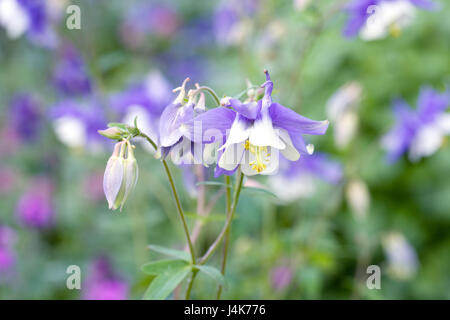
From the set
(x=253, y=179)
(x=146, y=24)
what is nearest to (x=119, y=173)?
(x=253, y=179)

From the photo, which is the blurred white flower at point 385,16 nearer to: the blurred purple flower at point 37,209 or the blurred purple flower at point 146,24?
the blurred purple flower at point 37,209

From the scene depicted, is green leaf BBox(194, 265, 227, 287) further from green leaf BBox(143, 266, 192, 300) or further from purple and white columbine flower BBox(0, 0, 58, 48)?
purple and white columbine flower BBox(0, 0, 58, 48)

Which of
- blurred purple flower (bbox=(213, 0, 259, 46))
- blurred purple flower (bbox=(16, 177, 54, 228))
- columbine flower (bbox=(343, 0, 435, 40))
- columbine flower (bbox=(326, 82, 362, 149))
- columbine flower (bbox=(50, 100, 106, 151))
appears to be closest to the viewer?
columbine flower (bbox=(343, 0, 435, 40))

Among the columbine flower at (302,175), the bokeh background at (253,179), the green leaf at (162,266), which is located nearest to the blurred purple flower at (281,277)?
the bokeh background at (253,179)

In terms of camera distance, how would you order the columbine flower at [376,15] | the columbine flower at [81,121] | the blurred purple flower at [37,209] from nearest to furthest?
the columbine flower at [376,15]
the columbine flower at [81,121]
the blurred purple flower at [37,209]

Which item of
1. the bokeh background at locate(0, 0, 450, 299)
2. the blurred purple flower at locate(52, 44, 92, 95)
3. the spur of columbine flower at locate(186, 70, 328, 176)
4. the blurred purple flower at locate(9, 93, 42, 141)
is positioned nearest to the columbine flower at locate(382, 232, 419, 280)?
the bokeh background at locate(0, 0, 450, 299)
